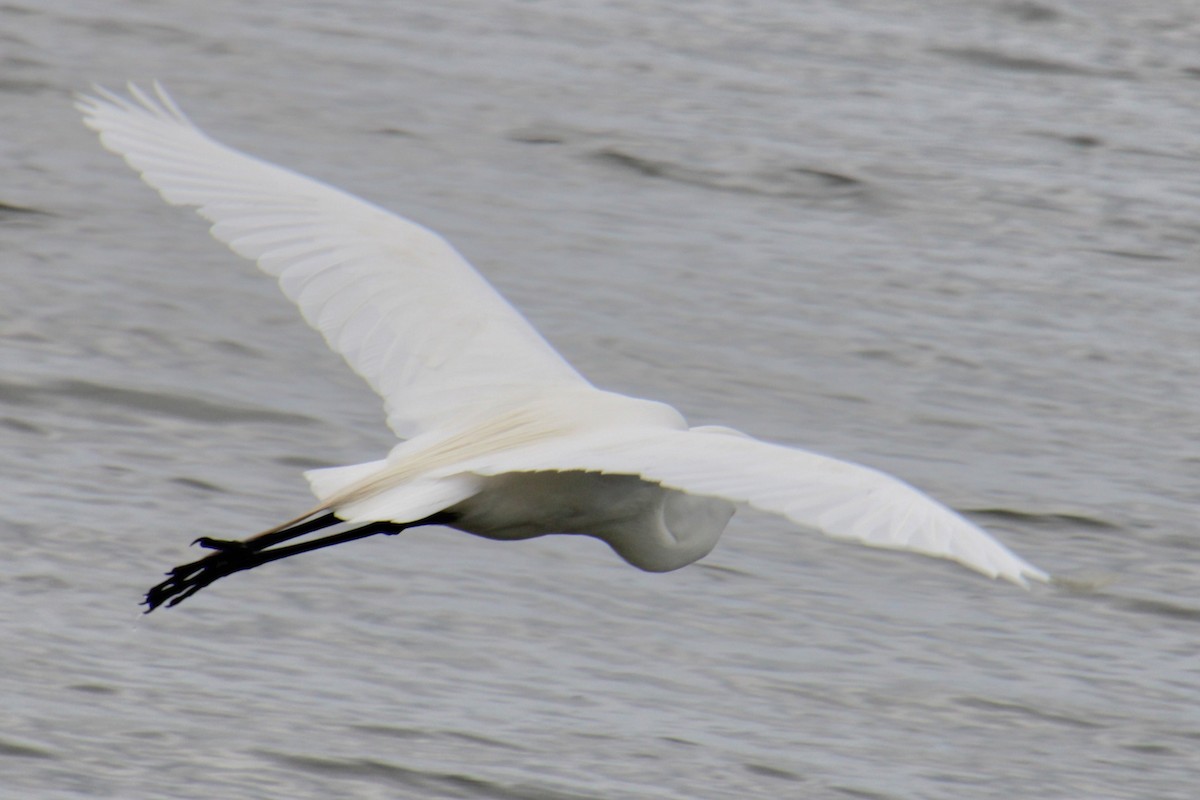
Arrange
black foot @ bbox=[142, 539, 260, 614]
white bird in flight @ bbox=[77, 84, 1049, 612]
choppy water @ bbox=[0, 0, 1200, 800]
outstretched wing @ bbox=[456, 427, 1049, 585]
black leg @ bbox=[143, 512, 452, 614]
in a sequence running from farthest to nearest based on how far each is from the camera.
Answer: choppy water @ bbox=[0, 0, 1200, 800] → black foot @ bbox=[142, 539, 260, 614] → black leg @ bbox=[143, 512, 452, 614] → white bird in flight @ bbox=[77, 84, 1049, 612] → outstretched wing @ bbox=[456, 427, 1049, 585]

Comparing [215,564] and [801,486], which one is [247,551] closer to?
[215,564]

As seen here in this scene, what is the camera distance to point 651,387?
284 inches

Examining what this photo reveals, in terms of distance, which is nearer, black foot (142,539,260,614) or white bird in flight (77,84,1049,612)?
white bird in flight (77,84,1049,612)

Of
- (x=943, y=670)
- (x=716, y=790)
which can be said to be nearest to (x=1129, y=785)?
(x=943, y=670)

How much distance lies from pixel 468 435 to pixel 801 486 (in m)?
1.11

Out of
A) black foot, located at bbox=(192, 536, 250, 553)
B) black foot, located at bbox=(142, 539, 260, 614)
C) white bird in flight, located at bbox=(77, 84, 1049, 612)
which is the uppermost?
white bird in flight, located at bbox=(77, 84, 1049, 612)

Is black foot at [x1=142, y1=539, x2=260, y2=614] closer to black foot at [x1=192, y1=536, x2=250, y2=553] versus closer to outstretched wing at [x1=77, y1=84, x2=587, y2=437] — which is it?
black foot at [x1=192, y1=536, x2=250, y2=553]

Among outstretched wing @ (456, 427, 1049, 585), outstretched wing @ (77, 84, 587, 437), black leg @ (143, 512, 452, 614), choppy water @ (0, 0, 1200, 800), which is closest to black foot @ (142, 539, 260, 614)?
black leg @ (143, 512, 452, 614)

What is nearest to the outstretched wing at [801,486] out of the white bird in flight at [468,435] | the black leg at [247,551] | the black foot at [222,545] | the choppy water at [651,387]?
the white bird in flight at [468,435]

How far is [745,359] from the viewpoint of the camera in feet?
24.6

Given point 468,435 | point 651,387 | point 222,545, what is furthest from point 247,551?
point 651,387

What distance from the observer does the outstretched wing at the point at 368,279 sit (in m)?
4.62

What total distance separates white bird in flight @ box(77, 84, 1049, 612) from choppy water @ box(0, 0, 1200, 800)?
0.50 metres

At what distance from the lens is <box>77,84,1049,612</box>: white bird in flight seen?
11.0ft
